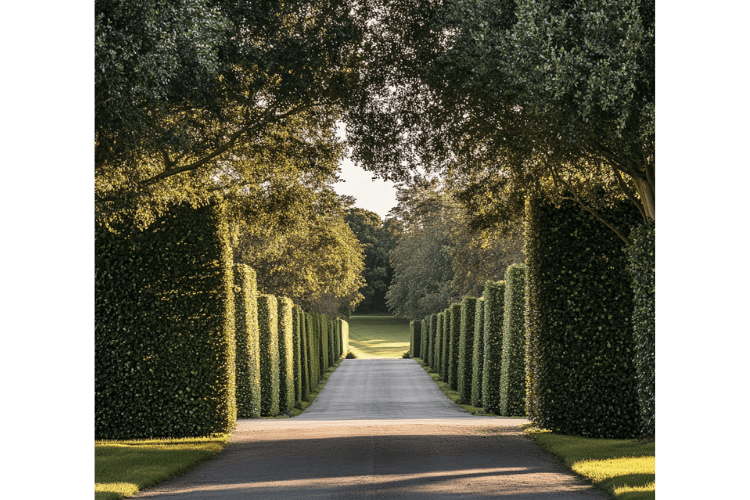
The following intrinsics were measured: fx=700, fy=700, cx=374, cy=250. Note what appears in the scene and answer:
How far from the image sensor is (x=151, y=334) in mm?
12016

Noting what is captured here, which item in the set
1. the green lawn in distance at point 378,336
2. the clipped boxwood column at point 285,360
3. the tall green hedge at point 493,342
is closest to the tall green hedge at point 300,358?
the clipped boxwood column at point 285,360

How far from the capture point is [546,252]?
11.9 metres

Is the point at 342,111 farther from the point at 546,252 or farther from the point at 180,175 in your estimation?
the point at 546,252

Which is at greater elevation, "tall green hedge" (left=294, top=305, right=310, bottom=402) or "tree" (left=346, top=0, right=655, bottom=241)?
"tree" (left=346, top=0, right=655, bottom=241)

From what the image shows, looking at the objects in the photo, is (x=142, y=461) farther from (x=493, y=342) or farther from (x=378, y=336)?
(x=378, y=336)

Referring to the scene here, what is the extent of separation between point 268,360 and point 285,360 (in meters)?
2.13

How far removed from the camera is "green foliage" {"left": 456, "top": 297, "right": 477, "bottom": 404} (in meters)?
21.1

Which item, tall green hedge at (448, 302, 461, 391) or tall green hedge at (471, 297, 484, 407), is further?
tall green hedge at (448, 302, 461, 391)

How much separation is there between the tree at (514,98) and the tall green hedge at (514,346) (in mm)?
3007

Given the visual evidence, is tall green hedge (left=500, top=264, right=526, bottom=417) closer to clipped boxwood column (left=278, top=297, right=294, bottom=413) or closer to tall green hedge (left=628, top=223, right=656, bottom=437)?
clipped boxwood column (left=278, top=297, right=294, bottom=413)

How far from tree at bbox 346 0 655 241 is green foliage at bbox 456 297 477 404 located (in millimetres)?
9211

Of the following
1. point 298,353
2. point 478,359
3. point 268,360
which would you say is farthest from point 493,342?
point 298,353

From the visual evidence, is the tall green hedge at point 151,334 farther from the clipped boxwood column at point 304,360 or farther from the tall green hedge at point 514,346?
the clipped boxwood column at point 304,360

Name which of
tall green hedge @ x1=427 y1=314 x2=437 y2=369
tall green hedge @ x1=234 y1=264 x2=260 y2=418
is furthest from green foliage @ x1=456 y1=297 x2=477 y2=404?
tall green hedge @ x1=427 y1=314 x2=437 y2=369
